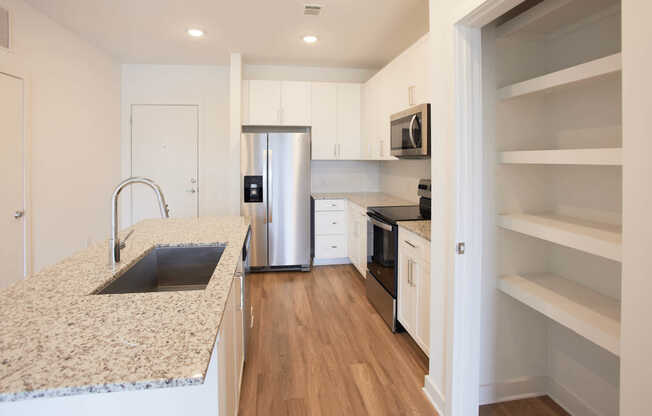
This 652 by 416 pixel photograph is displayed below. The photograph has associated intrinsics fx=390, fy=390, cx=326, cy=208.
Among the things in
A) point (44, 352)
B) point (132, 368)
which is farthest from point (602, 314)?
point (44, 352)

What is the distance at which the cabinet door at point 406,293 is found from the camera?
255cm

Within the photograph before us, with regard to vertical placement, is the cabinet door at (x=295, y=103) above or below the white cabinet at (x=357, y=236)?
above

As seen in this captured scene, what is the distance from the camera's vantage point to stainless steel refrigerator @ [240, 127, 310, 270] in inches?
170

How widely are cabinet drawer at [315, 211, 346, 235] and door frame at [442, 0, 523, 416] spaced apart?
274 centimetres

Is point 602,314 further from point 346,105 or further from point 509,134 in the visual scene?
point 346,105

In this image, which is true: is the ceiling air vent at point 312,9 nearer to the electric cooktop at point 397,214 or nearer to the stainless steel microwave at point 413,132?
the stainless steel microwave at point 413,132

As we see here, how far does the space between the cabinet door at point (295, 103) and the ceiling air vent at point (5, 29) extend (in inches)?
98.5

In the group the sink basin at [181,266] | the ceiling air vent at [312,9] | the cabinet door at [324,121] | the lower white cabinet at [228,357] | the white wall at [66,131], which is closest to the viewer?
the lower white cabinet at [228,357]

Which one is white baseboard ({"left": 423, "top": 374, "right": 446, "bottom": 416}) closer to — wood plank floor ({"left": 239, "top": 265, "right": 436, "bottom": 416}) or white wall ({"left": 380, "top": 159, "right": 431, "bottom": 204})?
wood plank floor ({"left": 239, "top": 265, "right": 436, "bottom": 416})

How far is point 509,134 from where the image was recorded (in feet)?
6.66

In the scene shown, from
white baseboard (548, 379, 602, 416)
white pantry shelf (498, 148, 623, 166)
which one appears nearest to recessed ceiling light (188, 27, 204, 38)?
white pantry shelf (498, 148, 623, 166)

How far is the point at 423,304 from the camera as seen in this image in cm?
238

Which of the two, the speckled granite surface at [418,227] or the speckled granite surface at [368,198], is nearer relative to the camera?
the speckled granite surface at [418,227]

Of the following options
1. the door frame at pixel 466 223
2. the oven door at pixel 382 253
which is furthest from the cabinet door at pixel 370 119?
the door frame at pixel 466 223
